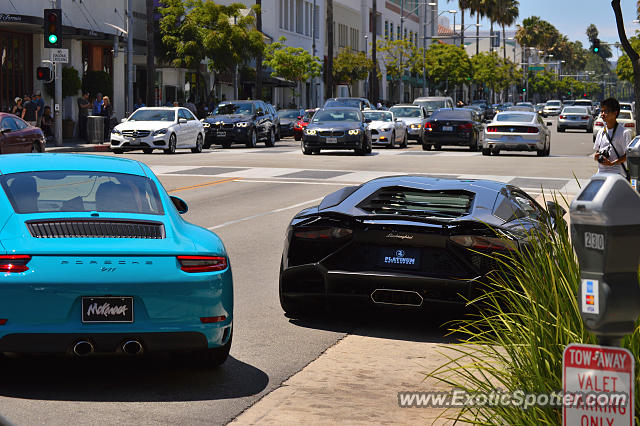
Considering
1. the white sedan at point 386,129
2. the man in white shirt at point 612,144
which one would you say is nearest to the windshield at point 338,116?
the white sedan at point 386,129

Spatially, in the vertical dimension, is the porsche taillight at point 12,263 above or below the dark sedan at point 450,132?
below

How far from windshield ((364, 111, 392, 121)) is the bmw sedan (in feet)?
117

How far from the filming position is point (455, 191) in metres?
9.30

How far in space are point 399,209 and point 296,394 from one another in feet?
8.54

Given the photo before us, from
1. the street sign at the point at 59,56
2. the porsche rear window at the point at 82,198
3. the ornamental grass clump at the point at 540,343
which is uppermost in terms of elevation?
the street sign at the point at 59,56

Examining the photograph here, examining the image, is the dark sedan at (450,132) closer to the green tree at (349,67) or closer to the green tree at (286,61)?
the green tree at (286,61)

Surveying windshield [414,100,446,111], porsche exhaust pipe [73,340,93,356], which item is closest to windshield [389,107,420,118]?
windshield [414,100,446,111]

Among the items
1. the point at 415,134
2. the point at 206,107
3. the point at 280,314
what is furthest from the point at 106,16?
the point at 280,314

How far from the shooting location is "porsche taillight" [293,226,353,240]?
8742mm

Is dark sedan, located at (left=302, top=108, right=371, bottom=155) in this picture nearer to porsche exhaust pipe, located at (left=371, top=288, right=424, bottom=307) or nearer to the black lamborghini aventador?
the black lamborghini aventador

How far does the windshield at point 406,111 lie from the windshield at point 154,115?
13123mm

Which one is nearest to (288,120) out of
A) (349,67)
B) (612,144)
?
(349,67)

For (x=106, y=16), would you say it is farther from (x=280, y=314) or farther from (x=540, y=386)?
(x=540, y=386)

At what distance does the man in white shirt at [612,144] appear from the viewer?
13.3m
